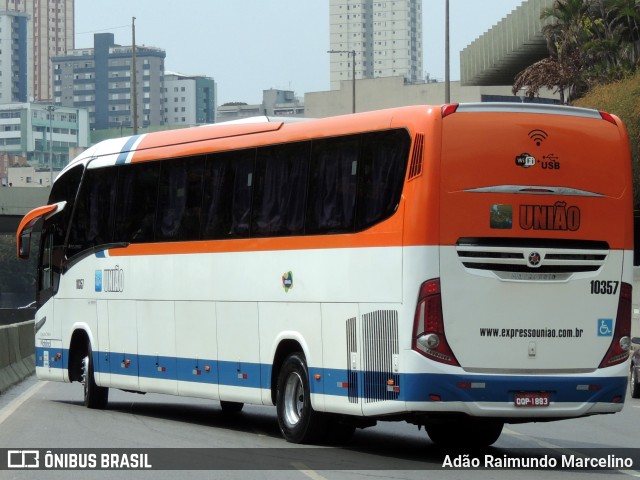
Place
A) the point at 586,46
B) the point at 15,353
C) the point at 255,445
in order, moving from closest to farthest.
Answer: the point at 255,445
the point at 15,353
the point at 586,46

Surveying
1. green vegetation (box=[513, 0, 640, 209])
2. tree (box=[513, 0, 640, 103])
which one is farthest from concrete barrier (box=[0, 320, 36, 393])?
tree (box=[513, 0, 640, 103])

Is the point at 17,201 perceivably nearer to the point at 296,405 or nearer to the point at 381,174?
the point at 296,405

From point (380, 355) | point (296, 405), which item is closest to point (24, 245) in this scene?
point (296, 405)

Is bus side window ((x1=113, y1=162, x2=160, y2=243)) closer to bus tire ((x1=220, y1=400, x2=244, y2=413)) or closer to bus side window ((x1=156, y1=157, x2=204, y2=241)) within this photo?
bus side window ((x1=156, y1=157, x2=204, y2=241))

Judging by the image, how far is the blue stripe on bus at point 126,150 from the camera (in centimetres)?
2089

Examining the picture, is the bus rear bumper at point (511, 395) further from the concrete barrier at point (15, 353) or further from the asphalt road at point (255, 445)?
the concrete barrier at point (15, 353)

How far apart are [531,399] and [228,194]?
17.0ft

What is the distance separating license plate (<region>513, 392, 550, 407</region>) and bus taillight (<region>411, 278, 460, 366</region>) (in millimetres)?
667

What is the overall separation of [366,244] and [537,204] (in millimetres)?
1740

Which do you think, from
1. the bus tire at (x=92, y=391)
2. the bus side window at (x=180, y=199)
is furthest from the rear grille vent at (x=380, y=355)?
the bus tire at (x=92, y=391)

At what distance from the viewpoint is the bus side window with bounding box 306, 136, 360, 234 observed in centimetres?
1533

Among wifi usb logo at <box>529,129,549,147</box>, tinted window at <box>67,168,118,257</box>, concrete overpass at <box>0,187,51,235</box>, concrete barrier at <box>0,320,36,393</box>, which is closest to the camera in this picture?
wifi usb logo at <box>529,129,549,147</box>

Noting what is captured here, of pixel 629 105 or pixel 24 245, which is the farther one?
pixel 629 105

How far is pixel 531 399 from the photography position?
1420 cm
